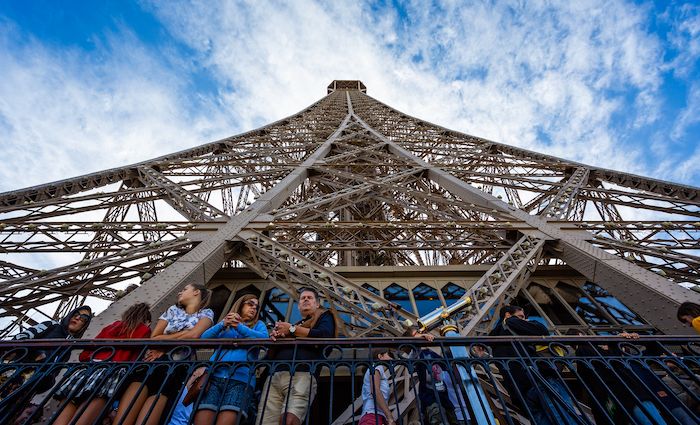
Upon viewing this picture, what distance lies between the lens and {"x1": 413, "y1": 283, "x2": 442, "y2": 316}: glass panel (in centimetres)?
605

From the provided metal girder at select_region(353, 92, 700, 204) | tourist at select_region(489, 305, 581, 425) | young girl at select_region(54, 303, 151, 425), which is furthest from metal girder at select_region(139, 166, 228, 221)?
metal girder at select_region(353, 92, 700, 204)

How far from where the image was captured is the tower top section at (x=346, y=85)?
4128cm

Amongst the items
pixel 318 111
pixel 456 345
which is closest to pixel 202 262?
pixel 456 345

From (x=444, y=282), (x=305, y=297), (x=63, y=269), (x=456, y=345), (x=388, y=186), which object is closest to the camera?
(x=456, y=345)

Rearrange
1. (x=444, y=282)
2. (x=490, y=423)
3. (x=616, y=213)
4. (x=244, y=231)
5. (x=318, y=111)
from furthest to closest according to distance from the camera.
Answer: (x=318, y=111) < (x=616, y=213) < (x=444, y=282) < (x=244, y=231) < (x=490, y=423)

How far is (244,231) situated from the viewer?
18.9 feet

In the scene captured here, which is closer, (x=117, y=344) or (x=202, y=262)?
(x=117, y=344)

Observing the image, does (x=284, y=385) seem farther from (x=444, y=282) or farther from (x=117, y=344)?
(x=444, y=282)

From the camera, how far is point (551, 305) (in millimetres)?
6098

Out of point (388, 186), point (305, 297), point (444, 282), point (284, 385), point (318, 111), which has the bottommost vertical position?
point (284, 385)

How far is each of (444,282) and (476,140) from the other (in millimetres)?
11363

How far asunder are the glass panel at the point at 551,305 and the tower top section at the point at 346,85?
38527 millimetres

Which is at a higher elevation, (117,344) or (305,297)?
(305,297)

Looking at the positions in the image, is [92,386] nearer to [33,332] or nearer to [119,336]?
[119,336]
